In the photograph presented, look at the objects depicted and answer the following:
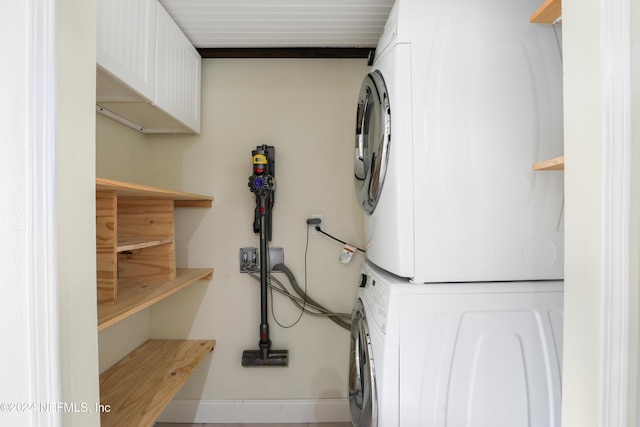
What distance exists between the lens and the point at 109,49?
104 centimetres

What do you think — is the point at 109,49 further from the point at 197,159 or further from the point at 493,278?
the point at 493,278

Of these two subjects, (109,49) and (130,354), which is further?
(130,354)

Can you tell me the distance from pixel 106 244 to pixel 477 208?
1.32 metres

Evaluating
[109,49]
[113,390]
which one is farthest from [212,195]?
[113,390]

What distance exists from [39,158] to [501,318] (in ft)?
4.30

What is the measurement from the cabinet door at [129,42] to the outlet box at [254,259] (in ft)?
3.30

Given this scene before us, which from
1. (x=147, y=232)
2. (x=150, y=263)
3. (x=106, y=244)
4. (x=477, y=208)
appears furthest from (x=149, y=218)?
(x=477, y=208)

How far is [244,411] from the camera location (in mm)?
1867

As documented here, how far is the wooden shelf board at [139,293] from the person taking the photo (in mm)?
1007

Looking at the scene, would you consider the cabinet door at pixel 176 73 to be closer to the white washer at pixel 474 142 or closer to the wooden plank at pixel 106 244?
→ the wooden plank at pixel 106 244

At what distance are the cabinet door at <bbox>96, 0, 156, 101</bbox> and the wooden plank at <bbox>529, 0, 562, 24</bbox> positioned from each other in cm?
135

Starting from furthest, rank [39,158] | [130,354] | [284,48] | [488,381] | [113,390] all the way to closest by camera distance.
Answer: [284,48], [130,354], [113,390], [488,381], [39,158]

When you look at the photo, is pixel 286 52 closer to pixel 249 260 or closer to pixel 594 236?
pixel 249 260

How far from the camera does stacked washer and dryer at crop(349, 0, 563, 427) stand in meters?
0.99
